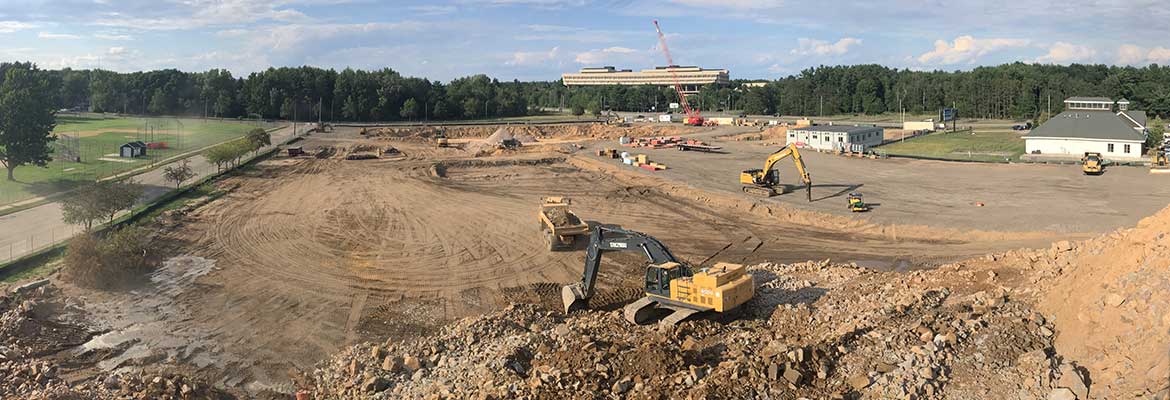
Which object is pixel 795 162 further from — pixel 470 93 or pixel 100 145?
pixel 470 93

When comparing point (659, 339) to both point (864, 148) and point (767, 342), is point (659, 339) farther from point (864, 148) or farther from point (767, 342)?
point (864, 148)

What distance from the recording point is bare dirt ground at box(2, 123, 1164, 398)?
16984 mm

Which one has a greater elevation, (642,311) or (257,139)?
(257,139)

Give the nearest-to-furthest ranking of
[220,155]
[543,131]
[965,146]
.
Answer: [220,155], [965,146], [543,131]

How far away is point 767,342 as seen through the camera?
55.0 ft

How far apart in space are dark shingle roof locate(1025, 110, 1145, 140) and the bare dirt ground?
10281mm

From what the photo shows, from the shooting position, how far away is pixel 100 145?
6475cm

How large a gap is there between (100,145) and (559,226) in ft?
174

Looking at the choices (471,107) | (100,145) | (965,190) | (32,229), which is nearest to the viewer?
(32,229)

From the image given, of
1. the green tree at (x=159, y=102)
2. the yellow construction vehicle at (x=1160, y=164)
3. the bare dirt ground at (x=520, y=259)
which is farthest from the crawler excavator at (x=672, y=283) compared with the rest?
the green tree at (x=159, y=102)

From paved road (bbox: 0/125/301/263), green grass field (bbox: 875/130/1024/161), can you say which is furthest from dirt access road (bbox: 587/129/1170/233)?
paved road (bbox: 0/125/301/263)

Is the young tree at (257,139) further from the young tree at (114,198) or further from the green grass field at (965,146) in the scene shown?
the green grass field at (965,146)

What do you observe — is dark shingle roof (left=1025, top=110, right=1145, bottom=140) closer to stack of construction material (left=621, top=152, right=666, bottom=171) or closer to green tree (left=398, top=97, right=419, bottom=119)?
stack of construction material (left=621, top=152, right=666, bottom=171)

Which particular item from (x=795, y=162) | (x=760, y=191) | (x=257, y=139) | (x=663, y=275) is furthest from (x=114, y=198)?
(x=257, y=139)
